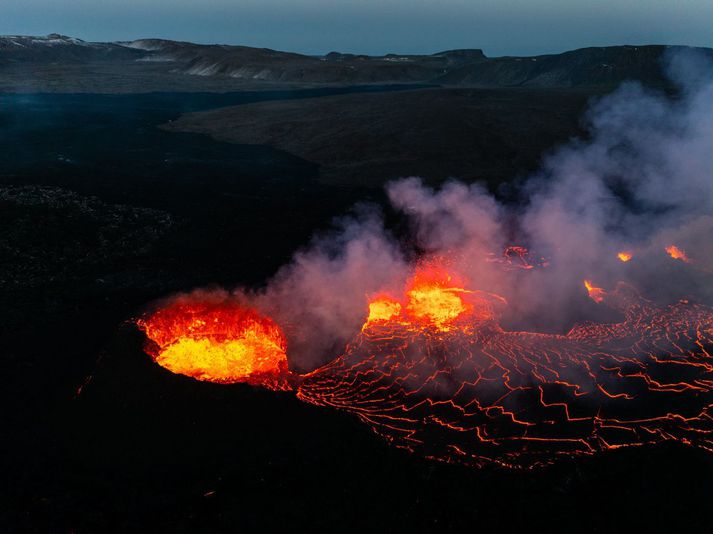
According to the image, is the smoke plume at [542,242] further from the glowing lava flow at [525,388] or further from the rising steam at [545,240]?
the glowing lava flow at [525,388]

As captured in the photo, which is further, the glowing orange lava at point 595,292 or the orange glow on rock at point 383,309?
the glowing orange lava at point 595,292

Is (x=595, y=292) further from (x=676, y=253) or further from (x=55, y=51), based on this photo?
(x=55, y=51)

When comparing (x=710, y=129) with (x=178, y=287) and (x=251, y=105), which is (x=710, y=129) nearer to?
(x=178, y=287)

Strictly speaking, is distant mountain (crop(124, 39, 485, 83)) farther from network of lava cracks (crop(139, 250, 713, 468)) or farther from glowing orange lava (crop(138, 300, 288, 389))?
network of lava cracks (crop(139, 250, 713, 468))

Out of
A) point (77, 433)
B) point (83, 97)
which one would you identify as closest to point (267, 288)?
point (77, 433)

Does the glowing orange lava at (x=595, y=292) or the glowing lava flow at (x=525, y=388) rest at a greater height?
the glowing orange lava at (x=595, y=292)

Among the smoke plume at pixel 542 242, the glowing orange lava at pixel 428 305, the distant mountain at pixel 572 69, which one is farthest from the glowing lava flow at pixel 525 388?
the distant mountain at pixel 572 69
